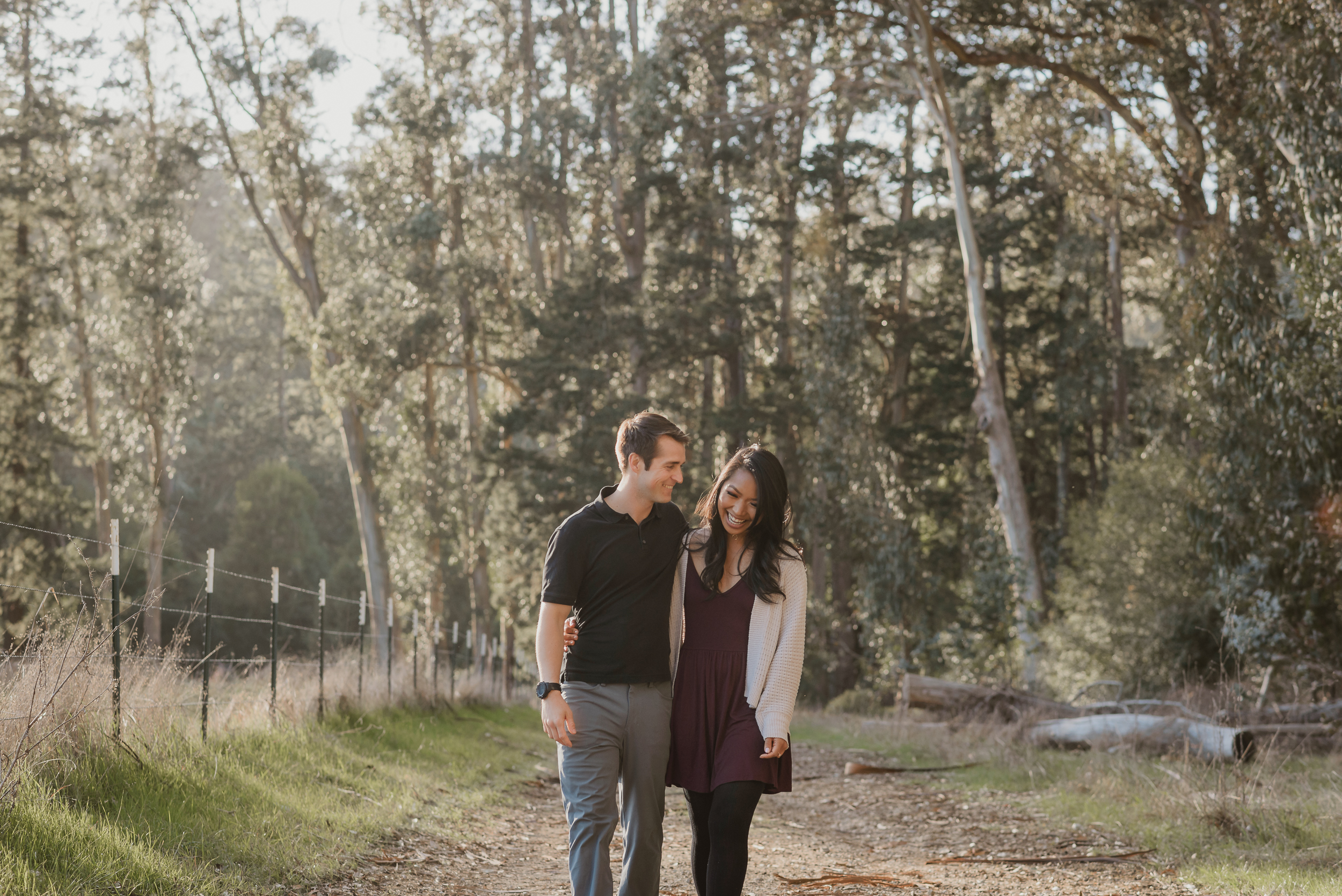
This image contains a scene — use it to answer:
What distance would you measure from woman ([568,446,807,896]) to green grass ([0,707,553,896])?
7.70 ft

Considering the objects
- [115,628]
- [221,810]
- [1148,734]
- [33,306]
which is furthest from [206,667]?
[33,306]

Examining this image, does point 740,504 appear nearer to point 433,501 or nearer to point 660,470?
point 660,470

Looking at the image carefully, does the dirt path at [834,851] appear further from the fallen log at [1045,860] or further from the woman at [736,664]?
the woman at [736,664]

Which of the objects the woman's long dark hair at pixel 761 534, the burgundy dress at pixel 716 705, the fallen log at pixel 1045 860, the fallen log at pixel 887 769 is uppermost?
the woman's long dark hair at pixel 761 534

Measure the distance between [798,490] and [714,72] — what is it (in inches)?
391

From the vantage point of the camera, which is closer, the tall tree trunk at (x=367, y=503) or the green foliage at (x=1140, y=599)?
the green foliage at (x=1140, y=599)

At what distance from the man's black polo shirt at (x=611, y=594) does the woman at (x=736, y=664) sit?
0.12 meters

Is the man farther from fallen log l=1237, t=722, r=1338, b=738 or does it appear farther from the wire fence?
fallen log l=1237, t=722, r=1338, b=738

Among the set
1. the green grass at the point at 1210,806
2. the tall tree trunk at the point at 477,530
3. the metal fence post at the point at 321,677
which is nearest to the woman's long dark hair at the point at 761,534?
the green grass at the point at 1210,806

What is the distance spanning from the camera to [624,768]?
174 inches

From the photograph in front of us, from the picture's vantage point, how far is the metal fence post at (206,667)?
8.34 metres

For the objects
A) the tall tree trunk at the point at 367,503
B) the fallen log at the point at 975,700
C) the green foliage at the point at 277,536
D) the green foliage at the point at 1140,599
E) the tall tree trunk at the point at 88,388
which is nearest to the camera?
the fallen log at the point at 975,700

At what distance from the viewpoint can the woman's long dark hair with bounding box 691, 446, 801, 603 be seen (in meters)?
4.51

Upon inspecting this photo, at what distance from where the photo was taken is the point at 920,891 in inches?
262
